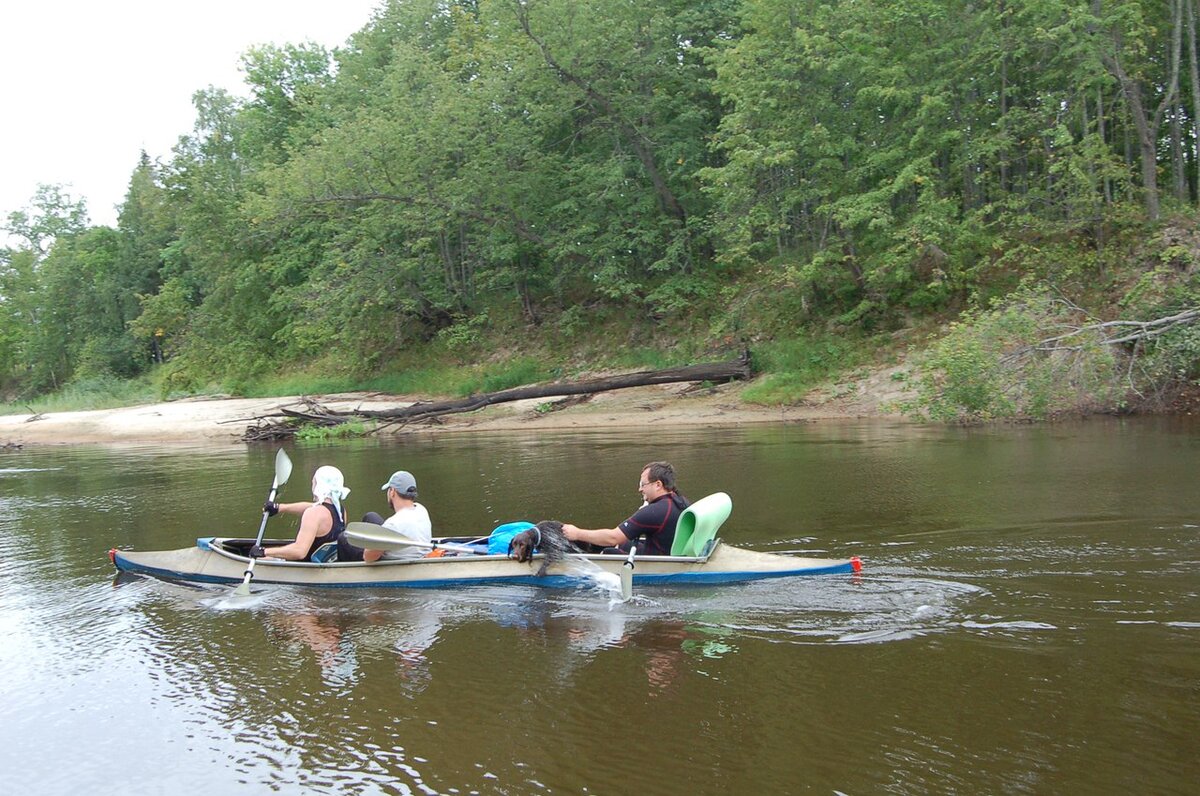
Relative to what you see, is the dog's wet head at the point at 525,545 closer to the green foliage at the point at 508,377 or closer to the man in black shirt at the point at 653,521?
the man in black shirt at the point at 653,521

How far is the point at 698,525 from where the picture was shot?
7.75 metres

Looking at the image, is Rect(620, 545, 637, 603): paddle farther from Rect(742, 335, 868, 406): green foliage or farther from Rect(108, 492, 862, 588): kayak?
Rect(742, 335, 868, 406): green foliage

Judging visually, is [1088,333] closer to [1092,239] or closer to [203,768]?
[1092,239]

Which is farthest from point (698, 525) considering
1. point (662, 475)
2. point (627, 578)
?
point (627, 578)

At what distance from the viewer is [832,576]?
764 centimetres

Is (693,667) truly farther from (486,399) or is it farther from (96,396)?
(96,396)

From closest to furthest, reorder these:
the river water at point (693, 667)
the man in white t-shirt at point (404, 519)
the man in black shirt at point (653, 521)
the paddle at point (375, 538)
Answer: the river water at point (693, 667) → the man in black shirt at point (653, 521) → the paddle at point (375, 538) → the man in white t-shirt at point (404, 519)

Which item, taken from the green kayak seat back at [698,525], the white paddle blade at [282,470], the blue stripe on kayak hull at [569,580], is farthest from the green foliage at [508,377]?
the green kayak seat back at [698,525]

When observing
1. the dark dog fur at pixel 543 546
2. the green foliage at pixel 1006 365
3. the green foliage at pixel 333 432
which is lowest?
the dark dog fur at pixel 543 546

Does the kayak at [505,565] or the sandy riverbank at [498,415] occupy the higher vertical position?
the sandy riverbank at [498,415]

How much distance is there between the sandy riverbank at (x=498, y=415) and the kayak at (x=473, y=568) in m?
10.4

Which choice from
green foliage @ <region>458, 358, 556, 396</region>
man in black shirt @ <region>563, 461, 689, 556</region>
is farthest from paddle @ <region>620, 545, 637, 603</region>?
green foliage @ <region>458, 358, 556, 396</region>

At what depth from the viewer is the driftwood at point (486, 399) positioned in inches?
976

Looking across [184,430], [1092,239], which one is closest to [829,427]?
[1092,239]
